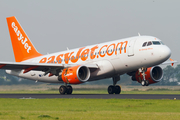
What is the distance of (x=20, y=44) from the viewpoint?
41.6 metres

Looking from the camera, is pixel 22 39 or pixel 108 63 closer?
pixel 108 63

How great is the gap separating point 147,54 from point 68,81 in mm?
7507

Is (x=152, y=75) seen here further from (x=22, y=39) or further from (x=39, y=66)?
(x=22, y=39)

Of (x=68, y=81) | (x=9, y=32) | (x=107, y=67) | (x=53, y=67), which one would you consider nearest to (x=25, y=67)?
(x=53, y=67)

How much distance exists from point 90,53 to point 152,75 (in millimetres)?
6704

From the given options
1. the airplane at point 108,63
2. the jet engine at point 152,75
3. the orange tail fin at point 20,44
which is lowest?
the jet engine at point 152,75

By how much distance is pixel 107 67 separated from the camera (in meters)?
31.4

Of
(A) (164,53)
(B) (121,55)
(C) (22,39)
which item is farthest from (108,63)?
(C) (22,39)

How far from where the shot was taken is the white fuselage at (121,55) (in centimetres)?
2898

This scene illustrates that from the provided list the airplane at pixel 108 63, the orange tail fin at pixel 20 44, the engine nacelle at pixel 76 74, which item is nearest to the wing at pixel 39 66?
the airplane at pixel 108 63

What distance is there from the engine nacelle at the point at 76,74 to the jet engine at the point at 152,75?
553 cm

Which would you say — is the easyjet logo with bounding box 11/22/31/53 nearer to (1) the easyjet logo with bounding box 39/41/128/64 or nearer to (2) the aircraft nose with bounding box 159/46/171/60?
(1) the easyjet logo with bounding box 39/41/128/64

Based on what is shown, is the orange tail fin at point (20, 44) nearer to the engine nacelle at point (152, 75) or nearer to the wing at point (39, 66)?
the wing at point (39, 66)

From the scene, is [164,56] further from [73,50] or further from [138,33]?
[73,50]
